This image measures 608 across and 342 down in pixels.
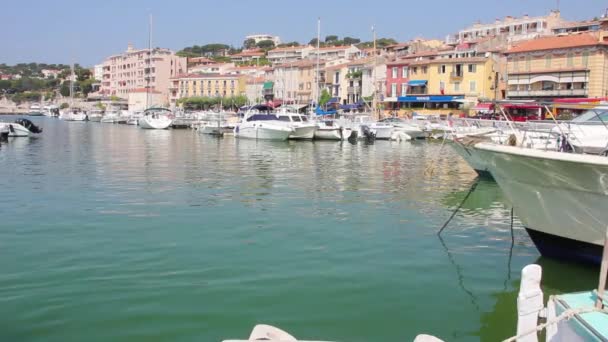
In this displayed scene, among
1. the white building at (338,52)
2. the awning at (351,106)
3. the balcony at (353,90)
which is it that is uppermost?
the white building at (338,52)

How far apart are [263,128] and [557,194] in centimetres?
4520

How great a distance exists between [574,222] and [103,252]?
9196mm

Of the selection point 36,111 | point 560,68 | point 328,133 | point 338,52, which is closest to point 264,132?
point 328,133

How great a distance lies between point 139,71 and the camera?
168250 millimetres

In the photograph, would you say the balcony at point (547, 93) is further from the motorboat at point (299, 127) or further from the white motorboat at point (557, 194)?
the white motorboat at point (557, 194)

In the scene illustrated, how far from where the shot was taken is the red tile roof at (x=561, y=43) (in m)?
67.2

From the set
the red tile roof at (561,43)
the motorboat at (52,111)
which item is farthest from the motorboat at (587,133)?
the motorboat at (52,111)

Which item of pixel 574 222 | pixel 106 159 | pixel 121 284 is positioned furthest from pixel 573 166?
pixel 106 159

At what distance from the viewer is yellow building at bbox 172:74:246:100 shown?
459 ft

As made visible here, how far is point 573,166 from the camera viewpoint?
10812 millimetres

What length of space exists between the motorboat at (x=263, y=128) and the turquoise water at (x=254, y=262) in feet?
99.9

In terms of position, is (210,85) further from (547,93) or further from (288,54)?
(547,93)

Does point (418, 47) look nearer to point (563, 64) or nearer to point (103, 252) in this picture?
point (563, 64)

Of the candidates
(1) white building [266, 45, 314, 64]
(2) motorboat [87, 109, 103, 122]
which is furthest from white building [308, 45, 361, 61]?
(2) motorboat [87, 109, 103, 122]
